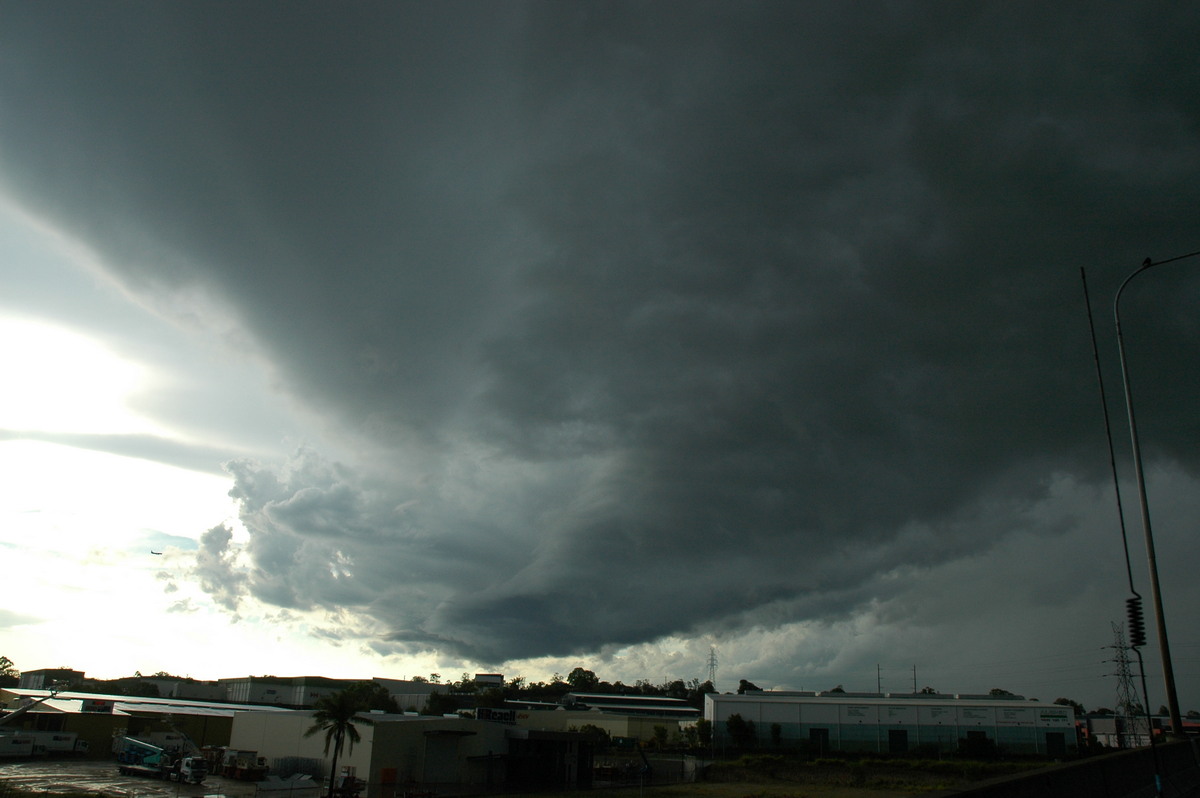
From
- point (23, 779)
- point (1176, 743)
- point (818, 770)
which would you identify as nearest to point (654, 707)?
point (818, 770)

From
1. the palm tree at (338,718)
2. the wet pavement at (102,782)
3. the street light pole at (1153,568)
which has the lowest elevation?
the wet pavement at (102,782)

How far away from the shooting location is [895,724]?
8712cm

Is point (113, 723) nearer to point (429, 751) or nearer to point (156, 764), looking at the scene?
point (156, 764)

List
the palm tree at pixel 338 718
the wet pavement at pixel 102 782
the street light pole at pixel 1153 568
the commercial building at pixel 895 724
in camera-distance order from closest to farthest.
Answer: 1. the street light pole at pixel 1153 568
2. the wet pavement at pixel 102 782
3. the palm tree at pixel 338 718
4. the commercial building at pixel 895 724

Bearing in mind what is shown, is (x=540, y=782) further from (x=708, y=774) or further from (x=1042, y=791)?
(x=1042, y=791)

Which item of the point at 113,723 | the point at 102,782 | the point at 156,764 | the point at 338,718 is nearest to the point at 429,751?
the point at 338,718

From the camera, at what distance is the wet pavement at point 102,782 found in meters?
49.2

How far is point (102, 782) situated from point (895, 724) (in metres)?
78.4

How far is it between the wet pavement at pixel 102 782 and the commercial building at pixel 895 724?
185 feet

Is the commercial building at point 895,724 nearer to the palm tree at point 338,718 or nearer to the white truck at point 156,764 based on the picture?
the palm tree at point 338,718

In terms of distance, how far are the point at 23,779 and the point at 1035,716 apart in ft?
312

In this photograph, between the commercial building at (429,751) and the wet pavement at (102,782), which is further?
the commercial building at (429,751)

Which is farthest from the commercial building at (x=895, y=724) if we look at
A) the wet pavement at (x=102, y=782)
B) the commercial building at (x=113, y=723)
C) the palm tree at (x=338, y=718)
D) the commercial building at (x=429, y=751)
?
the wet pavement at (x=102, y=782)

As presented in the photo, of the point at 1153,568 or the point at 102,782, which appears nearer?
the point at 1153,568
